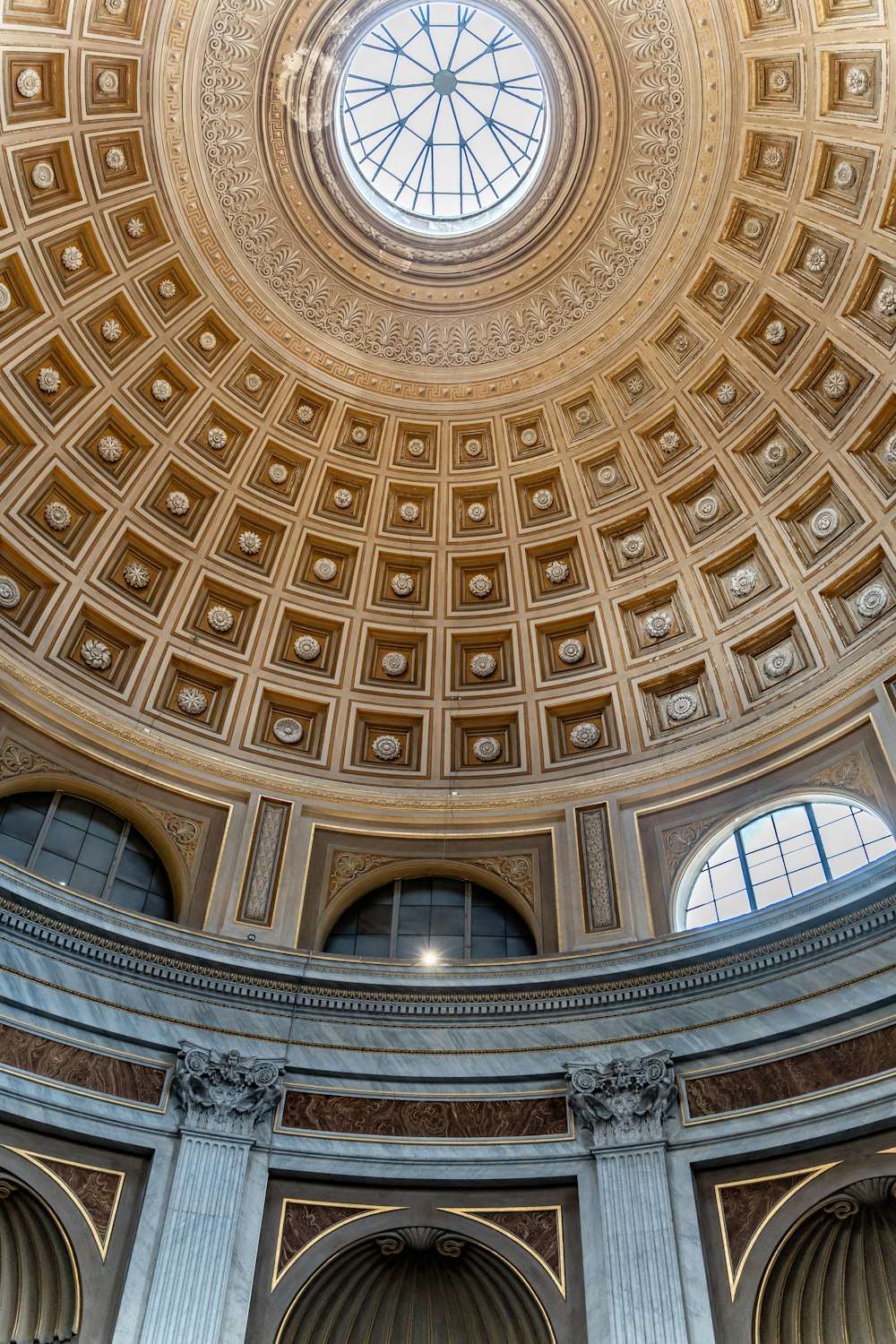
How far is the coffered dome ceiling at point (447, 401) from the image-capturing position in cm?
1773

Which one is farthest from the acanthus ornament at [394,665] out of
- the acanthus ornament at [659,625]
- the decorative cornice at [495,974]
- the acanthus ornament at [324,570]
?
the decorative cornice at [495,974]

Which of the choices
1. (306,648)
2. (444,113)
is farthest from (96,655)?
(444,113)

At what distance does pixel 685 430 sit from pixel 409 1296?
15215mm

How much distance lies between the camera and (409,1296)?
14539 millimetres

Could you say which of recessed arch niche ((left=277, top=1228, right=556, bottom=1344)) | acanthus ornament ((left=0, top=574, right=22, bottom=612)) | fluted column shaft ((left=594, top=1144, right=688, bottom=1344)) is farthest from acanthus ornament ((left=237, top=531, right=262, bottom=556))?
fluted column shaft ((left=594, top=1144, right=688, bottom=1344))

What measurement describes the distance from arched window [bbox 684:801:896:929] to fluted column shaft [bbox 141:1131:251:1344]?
783 centimetres

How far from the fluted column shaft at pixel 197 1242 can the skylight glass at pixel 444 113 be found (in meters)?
17.5

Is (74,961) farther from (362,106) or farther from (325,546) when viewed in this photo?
(362,106)

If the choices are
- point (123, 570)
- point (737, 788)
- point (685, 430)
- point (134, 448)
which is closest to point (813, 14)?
point (685, 430)

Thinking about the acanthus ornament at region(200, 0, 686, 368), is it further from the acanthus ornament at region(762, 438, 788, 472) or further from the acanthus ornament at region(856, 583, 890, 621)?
the acanthus ornament at region(856, 583, 890, 621)

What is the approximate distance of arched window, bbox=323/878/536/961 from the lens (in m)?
18.0

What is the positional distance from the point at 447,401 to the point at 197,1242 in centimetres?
1545

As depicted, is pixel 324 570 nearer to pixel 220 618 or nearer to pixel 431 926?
pixel 220 618

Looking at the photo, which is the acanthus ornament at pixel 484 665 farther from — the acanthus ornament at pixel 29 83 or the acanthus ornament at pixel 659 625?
the acanthus ornament at pixel 29 83
